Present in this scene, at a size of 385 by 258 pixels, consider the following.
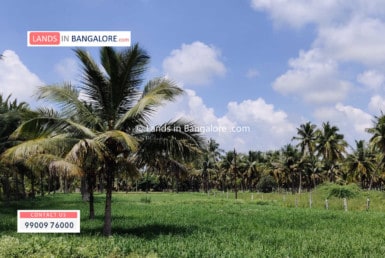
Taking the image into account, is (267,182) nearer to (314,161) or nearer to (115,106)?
(314,161)

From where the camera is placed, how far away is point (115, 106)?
1498 centimetres

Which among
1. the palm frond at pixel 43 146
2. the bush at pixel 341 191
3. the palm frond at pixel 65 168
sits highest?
the palm frond at pixel 43 146

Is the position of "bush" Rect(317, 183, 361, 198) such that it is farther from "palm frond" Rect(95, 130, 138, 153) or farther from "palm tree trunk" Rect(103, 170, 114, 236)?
"palm frond" Rect(95, 130, 138, 153)

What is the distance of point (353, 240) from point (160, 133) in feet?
24.9

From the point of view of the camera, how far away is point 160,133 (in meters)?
14.8

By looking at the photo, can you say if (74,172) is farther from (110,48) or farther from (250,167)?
(250,167)

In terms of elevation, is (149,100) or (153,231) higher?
(149,100)

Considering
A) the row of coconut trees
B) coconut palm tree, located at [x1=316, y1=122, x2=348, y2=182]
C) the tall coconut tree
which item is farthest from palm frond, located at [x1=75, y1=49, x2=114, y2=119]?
coconut palm tree, located at [x1=316, y1=122, x2=348, y2=182]

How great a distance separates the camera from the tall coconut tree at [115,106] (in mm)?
14344

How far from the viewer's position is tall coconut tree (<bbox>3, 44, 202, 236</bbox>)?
14.3 meters

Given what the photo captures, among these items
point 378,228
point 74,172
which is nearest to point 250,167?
point 378,228

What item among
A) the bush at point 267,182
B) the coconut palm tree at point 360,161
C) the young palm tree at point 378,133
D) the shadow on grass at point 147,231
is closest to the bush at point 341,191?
the young palm tree at point 378,133

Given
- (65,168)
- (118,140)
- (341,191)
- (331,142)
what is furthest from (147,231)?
(331,142)

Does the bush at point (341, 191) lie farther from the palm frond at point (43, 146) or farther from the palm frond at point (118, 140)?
the palm frond at point (43, 146)
